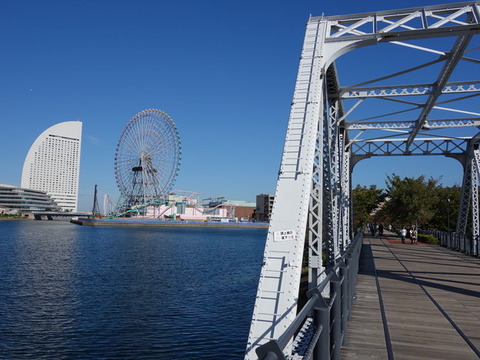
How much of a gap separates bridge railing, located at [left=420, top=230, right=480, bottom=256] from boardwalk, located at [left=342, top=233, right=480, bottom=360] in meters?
7.82

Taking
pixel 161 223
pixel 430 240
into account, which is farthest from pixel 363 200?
pixel 161 223

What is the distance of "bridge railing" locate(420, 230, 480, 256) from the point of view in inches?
822

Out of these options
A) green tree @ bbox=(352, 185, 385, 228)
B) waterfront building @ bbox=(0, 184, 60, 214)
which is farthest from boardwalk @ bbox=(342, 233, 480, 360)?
waterfront building @ bbox=(0, 184, 60, 214)

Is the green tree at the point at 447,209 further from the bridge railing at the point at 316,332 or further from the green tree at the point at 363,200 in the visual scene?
the bridge railing at the point at 316,332

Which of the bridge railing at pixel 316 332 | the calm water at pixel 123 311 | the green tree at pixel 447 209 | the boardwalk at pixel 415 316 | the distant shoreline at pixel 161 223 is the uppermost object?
the green tree at pixel 447 209

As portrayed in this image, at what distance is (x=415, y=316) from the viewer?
305 inches

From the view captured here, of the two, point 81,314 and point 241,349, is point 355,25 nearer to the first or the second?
point 241,349

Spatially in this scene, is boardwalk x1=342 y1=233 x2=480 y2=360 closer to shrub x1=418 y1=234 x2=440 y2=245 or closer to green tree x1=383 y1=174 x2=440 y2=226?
shrub x1=418 y1=234 x2=440 y2=245

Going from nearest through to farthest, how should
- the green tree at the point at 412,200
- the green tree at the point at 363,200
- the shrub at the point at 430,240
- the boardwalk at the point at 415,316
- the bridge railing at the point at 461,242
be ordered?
the boardwalk at the point at 415,316
the bridge railing at the point at 461,242
the shrub at the point at 430,240
the green tree at the point at 412,200
the green tree at the point at 363,200

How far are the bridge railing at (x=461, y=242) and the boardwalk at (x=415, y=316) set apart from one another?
782 centimetres

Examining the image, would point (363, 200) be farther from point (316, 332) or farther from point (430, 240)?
point (316, 332)

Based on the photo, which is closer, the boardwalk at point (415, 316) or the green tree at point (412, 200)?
the boardwalk at point (415, 316)

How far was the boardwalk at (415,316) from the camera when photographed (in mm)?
5727

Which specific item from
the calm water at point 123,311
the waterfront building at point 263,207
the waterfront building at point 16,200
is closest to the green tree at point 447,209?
the calm water at point 123,311
